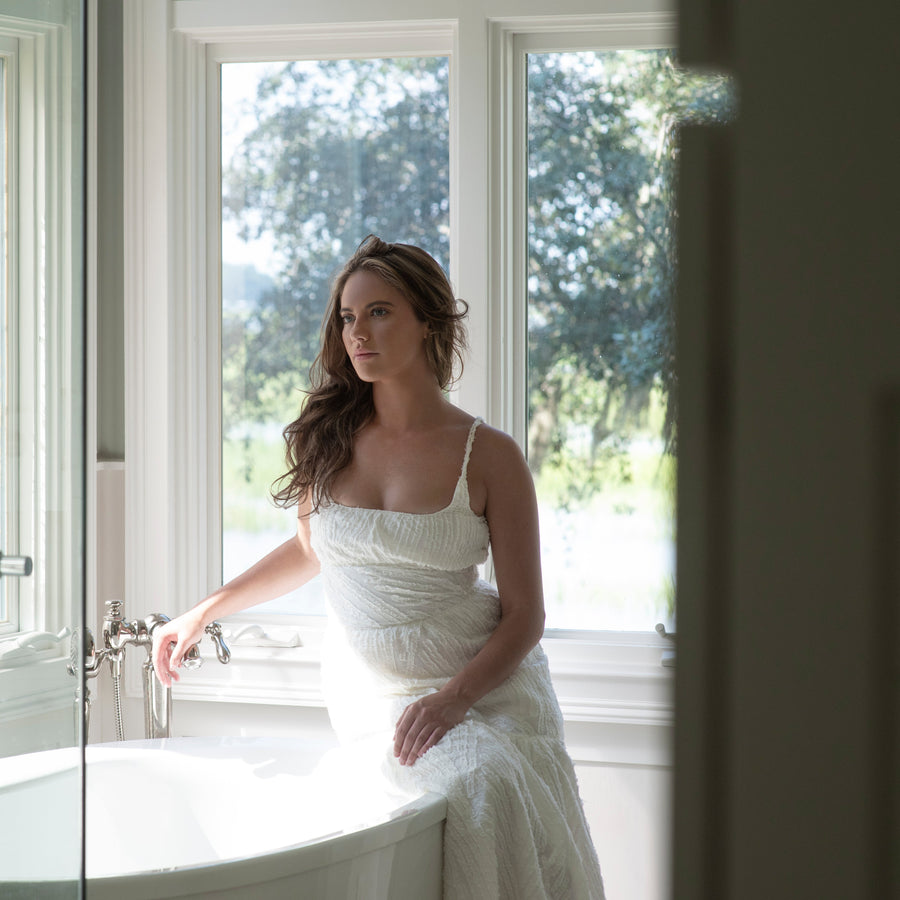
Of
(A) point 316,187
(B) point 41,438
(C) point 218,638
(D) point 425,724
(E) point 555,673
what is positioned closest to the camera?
(B) point 41,438

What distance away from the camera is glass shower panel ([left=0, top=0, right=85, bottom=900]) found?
0.71m

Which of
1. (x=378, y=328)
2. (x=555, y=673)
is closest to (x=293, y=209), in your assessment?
(x=378, y=328)

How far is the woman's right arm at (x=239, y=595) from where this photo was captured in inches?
74.2

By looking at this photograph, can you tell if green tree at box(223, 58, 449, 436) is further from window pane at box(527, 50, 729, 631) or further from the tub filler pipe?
the tub filler pipe

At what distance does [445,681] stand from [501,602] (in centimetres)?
17

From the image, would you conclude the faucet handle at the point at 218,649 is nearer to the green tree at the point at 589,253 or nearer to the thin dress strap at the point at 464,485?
the thin dress strap at the point at 464,485

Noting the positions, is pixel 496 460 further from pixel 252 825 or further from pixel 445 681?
pixel 252 825

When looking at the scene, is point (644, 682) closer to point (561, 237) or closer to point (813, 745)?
point (561, 237)

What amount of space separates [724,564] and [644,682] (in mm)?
2246

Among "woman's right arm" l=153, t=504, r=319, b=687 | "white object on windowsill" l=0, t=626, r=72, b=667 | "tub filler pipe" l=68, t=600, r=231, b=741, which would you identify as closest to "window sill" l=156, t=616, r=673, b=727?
"tub filler pipe" l=68, t=600, r=231, b=741

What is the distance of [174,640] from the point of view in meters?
1.92

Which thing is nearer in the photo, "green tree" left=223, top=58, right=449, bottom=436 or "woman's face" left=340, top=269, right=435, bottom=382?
"woman's face" left=340, top=269, right=435, bottom=382

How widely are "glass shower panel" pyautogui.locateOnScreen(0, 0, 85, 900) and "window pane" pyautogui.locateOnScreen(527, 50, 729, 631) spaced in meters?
1.79

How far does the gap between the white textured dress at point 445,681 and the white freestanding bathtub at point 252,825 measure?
0.07 m
